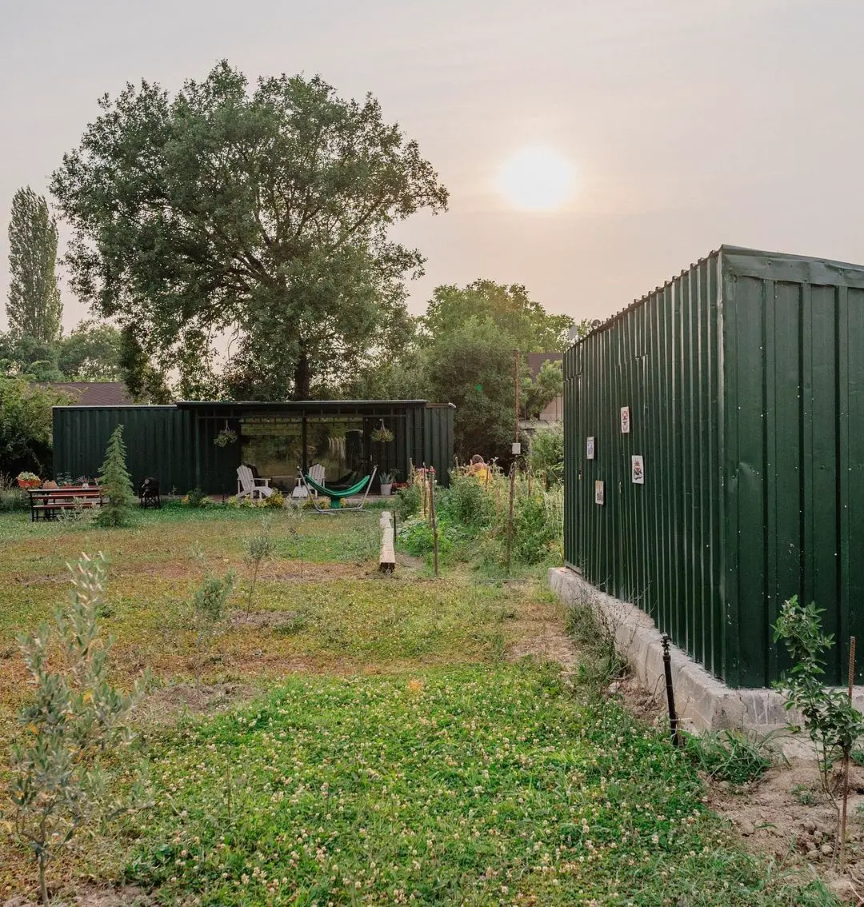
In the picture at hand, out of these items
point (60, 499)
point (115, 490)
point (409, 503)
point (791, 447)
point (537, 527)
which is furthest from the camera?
point (60, 499)

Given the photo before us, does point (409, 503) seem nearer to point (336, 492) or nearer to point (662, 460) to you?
point (336, 492)

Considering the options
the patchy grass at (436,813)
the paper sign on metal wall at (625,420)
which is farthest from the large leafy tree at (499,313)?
the patchy grass at (436,813)

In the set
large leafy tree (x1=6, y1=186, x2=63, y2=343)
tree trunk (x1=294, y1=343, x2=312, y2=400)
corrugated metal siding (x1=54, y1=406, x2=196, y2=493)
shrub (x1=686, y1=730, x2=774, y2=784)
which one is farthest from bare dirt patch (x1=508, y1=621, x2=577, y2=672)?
large leafy tree (x1=6, y1=186, x2=63, y2=343)

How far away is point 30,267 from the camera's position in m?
41.5

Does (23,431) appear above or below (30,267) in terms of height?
below

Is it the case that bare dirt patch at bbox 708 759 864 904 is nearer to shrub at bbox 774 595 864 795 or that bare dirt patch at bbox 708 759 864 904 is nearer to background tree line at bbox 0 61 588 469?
shrub at bbox 774 595 864 795

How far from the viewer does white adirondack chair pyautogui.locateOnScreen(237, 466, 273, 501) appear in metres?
17.2

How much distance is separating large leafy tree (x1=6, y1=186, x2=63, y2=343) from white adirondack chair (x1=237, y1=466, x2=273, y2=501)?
29226 mm

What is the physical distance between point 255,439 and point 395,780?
52.2 ft

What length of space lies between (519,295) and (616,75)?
48.7 meters

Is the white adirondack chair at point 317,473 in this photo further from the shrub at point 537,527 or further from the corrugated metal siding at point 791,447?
the corrugated metal siding at point 791,447

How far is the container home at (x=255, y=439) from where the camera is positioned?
17.7 m

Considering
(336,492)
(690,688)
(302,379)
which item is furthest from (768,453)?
(302,379)

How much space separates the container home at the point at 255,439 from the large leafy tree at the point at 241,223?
7.73ft
